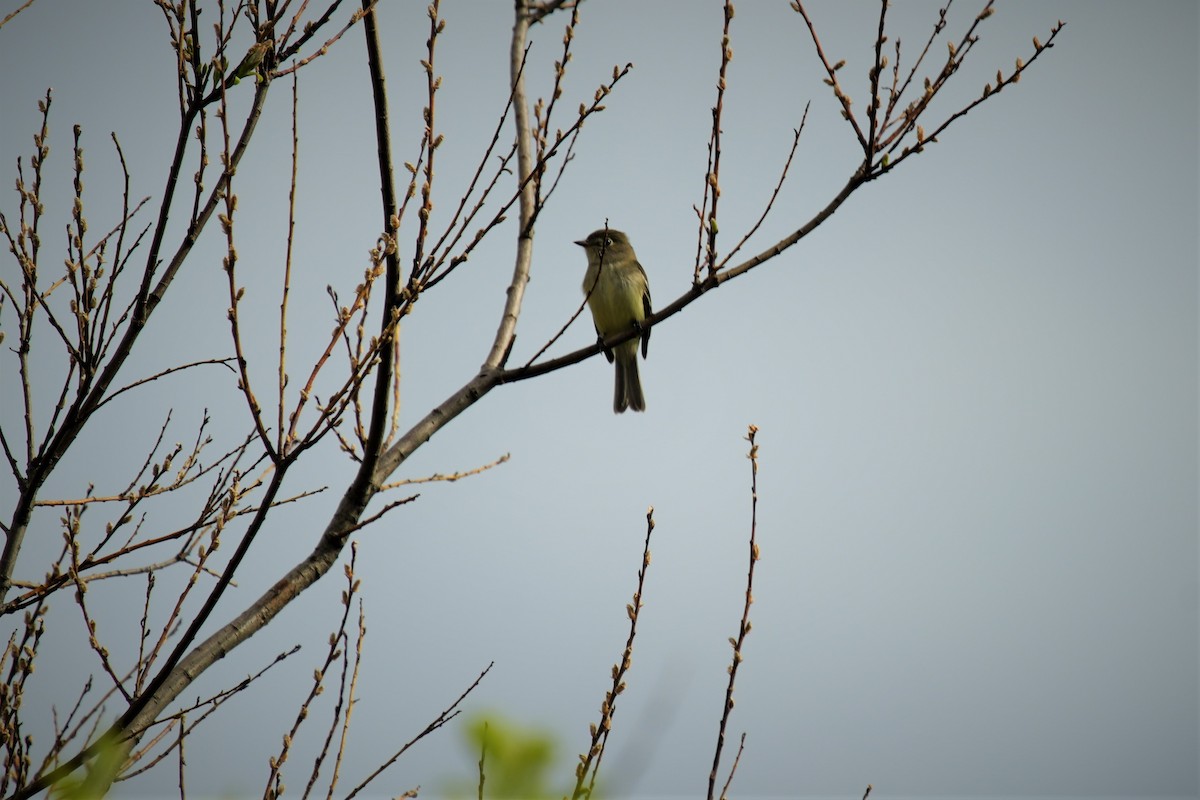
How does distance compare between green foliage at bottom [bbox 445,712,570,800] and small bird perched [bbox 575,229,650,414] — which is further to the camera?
small bird perched [bbox 575,229,650,414]

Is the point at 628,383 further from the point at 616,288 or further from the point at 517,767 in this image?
the point at 517,767

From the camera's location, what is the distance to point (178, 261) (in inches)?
103

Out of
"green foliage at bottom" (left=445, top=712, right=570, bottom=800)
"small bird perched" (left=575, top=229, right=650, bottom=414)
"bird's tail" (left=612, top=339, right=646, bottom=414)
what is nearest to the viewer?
"green foliage at bottom" (left=445, top=712, right=570, bottom=800)

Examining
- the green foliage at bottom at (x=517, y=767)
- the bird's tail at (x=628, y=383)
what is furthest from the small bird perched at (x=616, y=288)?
the green foliage at bottom at (x=517, y=767)

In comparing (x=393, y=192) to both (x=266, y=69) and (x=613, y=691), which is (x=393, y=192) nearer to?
(x=266, y=69)

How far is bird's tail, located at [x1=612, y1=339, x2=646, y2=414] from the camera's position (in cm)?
922

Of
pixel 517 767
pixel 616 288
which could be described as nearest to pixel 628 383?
pixel 616 288

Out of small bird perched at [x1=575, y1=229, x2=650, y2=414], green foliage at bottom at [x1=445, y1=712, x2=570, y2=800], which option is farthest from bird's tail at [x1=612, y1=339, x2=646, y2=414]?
green foliage at bottom at [x1=445, y1=712, x2=570, y2=800]

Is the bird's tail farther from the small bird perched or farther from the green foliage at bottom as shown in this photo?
the green foliage at bottom

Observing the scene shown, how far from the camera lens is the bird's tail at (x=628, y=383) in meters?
9.22

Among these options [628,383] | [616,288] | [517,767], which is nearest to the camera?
[517,767]

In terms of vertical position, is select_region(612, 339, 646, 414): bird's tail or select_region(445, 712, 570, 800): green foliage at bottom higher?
select_region(612, 339, 646, 414): bird's tail

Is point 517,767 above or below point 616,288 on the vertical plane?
below

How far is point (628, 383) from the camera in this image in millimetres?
9273
